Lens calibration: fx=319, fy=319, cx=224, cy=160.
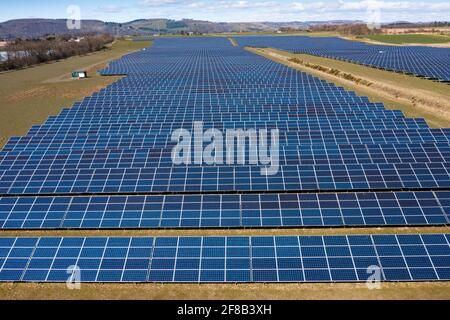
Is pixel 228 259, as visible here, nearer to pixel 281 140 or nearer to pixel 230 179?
pixel 230 179

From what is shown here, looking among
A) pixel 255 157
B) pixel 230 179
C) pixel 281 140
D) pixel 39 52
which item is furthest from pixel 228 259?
pixel 39 52

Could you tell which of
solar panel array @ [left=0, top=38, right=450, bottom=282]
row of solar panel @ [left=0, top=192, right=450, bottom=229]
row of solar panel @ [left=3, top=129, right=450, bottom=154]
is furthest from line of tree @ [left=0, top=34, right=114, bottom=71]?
row of solar panel @ [left=0, top=192, right=450, bottom=229]

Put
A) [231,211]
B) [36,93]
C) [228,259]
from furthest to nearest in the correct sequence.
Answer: [36,93]
[231,211]
[228,259]

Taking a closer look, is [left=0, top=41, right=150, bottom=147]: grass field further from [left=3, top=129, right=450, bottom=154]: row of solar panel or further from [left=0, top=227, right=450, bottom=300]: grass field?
[left=0, top=227, right=450, bottom=300]: grass field

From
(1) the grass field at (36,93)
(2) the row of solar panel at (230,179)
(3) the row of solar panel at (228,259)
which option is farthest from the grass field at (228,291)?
(1) the grass field at (36,93)

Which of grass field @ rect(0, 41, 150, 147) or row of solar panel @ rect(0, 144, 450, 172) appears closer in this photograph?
row of solar panel @ rect(0, 144, 450, 172)

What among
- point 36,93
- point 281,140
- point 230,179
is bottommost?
point 230,179

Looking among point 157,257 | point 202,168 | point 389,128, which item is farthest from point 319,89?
point 157,257
